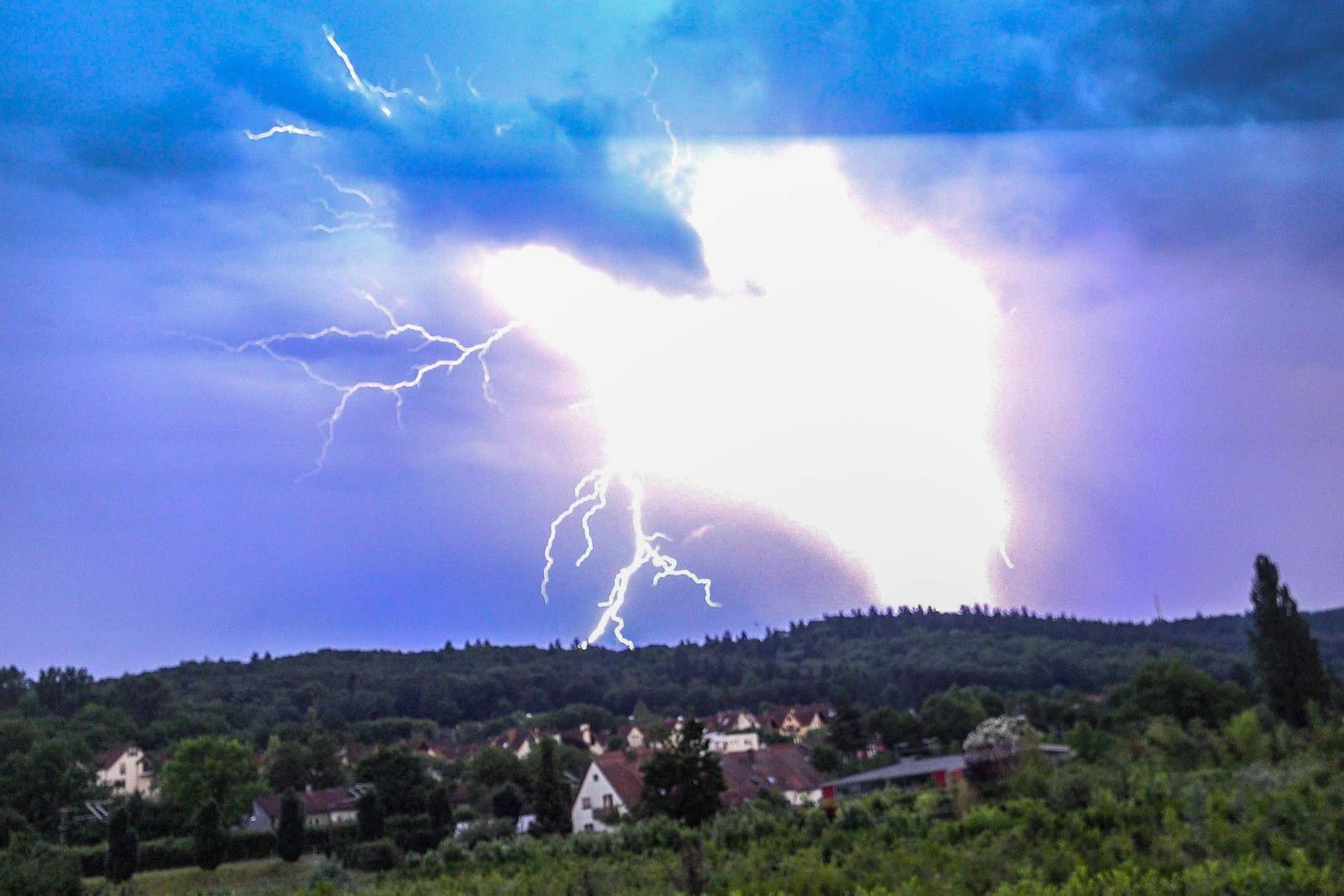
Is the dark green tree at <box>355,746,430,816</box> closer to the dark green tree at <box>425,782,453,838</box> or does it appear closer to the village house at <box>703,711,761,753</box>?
the dark green tree at <box>425,782,453,838</box>

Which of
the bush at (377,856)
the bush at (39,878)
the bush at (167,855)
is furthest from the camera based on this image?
the bush at (167,855)

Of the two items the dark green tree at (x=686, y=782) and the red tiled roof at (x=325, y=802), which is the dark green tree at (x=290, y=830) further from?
the dark green tree at (x=686, y=782)

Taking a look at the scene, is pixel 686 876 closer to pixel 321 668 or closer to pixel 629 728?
pixel 629 728

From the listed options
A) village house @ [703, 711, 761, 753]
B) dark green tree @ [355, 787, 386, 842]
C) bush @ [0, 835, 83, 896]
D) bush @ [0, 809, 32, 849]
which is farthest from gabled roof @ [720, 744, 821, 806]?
bush @ [0, 809, 32, 849]

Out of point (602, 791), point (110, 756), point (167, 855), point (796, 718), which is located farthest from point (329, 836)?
point (796, 718)

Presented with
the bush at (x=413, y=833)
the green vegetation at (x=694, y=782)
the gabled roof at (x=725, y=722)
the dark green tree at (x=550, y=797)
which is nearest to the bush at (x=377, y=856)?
the green vegetation at (x=694, y=782)

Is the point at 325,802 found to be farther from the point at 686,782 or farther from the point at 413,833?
the point at 686,782

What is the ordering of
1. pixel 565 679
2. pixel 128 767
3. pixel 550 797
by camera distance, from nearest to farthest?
pixel 550 797
pixel 128 767
pixel 565 679
